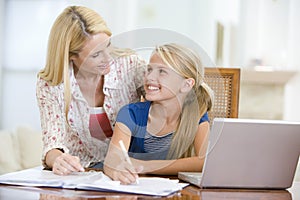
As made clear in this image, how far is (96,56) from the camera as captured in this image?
4.94 ft

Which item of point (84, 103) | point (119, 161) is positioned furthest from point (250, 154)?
point (84, 103)

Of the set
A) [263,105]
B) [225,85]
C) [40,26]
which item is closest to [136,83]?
[225,85]

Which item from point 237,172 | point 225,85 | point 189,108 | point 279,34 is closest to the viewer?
point 237,172

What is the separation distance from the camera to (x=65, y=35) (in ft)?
5.17

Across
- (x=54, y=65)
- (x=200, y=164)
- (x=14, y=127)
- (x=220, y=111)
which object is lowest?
(x=14, y=127)

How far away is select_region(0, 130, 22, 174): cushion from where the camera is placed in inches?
161

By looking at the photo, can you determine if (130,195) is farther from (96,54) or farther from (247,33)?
(247,33)

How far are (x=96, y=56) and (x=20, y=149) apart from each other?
292 centimetres

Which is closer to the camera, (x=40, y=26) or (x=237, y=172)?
(x=237, y=172)

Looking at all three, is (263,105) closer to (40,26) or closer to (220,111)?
(40,26)

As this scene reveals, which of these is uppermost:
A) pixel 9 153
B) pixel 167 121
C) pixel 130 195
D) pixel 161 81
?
pixel 161 81

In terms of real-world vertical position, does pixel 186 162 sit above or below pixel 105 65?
below

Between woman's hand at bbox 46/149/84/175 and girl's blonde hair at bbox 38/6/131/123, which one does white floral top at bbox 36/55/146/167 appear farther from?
woman's hand at bbox 46/149/84/175

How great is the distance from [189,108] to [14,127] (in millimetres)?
3601
